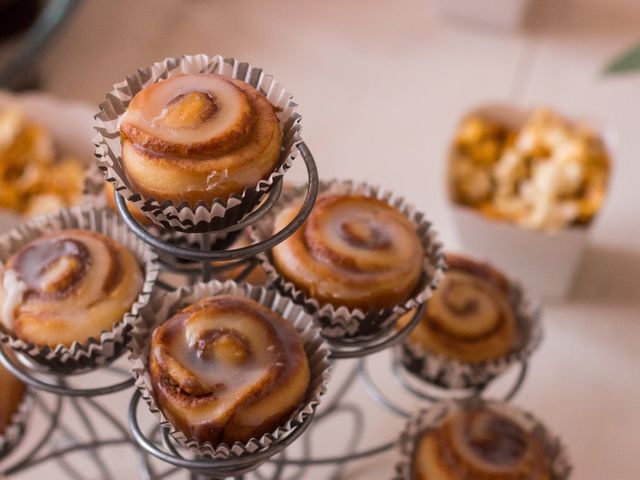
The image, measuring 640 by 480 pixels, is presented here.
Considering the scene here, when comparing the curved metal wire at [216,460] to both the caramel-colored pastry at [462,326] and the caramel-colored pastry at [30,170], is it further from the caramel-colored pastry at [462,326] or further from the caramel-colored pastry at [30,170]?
the caramel-colored pastry at [30,170]

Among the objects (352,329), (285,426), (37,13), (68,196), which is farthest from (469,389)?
(37,13)

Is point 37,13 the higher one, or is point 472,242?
point 37,13

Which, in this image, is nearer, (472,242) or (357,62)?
(472,242)

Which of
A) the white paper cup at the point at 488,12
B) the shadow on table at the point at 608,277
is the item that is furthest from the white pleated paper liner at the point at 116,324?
the white paper cup at the point at 488,12

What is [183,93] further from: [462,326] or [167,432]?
[462,326]

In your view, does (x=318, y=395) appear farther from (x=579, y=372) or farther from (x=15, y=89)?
(x=15, y=89)

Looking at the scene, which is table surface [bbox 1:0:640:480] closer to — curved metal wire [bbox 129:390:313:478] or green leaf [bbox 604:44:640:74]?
green leaf [bbox 604:44:640:74]

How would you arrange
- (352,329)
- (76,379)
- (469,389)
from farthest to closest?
(76,379) → (469,389) → (352,329)
